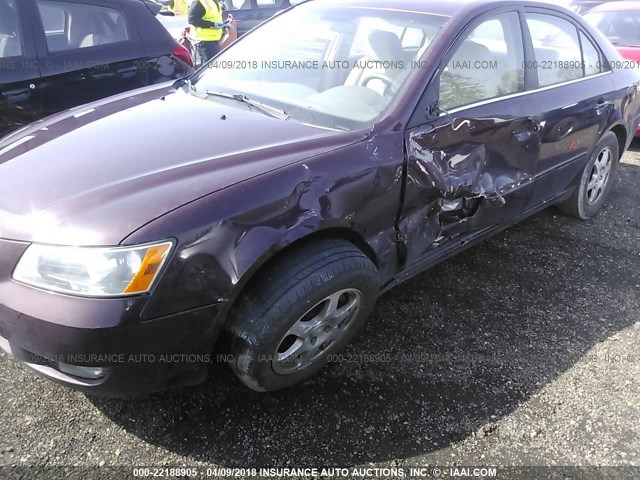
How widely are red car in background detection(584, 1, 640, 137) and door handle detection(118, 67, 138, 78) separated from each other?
16.4ft

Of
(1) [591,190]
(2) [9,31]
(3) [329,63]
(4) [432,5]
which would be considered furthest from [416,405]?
(2) [9,31]

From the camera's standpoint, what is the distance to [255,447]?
1.98 m

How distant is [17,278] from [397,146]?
1.52 meters

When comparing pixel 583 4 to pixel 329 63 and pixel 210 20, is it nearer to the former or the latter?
pixel 210 20

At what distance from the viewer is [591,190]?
12.6 ft

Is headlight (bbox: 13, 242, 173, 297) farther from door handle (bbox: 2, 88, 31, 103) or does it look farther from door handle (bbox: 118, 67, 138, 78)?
door handle (bbox: 118, 67, 138, 78)

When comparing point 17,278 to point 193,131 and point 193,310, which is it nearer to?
point 193,310

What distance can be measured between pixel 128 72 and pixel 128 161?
242 cm

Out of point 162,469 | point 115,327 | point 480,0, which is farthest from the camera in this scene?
point 480,0

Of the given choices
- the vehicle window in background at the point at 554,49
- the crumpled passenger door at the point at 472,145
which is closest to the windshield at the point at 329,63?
the crumpled passenger door at the point at 472,145

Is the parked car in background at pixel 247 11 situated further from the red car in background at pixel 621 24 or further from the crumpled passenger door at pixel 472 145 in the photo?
the crumpled passenger door at pixel 472 145

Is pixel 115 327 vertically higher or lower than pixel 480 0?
lower

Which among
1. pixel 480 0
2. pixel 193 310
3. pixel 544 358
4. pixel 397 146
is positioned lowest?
pixel 544 358

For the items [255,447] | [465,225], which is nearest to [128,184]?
[255,447]
